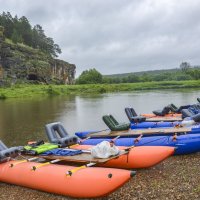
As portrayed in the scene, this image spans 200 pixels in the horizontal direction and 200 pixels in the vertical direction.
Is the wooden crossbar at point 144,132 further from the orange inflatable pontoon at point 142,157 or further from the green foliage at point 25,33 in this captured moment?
the green foliage at point 25,33

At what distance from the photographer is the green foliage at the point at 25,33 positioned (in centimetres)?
13212

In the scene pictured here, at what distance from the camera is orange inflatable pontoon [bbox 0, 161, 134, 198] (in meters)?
9.82

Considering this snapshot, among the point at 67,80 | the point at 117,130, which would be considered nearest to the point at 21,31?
the point at 67,80

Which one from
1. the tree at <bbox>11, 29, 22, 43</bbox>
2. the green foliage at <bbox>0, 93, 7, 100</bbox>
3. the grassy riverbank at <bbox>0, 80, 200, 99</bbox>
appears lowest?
the green foliage at <bbox>0, 93, 7, 100</bbox>

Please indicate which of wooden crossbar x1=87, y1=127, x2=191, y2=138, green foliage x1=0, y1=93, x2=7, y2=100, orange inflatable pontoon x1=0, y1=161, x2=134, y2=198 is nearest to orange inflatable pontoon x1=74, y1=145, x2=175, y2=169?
orange inflatable pontoon x1=0, y1=161, x2=134, y2=198

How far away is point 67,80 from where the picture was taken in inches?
5295

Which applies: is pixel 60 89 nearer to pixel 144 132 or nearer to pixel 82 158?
pixel 144 132

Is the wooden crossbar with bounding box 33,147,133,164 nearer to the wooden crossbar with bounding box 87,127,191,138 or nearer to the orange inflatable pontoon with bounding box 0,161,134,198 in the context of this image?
the orange inflatable pontoon with bounding box 0,161,134,198

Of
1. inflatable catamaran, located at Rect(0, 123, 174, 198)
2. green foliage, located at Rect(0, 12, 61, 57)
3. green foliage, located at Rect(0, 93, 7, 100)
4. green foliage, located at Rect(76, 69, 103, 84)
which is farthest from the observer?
green foliage, located at Rect(76, 69, 103, 84)

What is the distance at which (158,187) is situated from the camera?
1073cm

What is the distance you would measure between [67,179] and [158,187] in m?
2.83

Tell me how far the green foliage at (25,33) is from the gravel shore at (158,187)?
117 metres

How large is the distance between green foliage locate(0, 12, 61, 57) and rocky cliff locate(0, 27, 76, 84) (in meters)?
11.9

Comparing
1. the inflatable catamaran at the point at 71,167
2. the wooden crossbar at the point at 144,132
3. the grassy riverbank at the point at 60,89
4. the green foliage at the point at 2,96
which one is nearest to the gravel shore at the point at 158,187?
the inflatable catamaran at the point at 71,167
